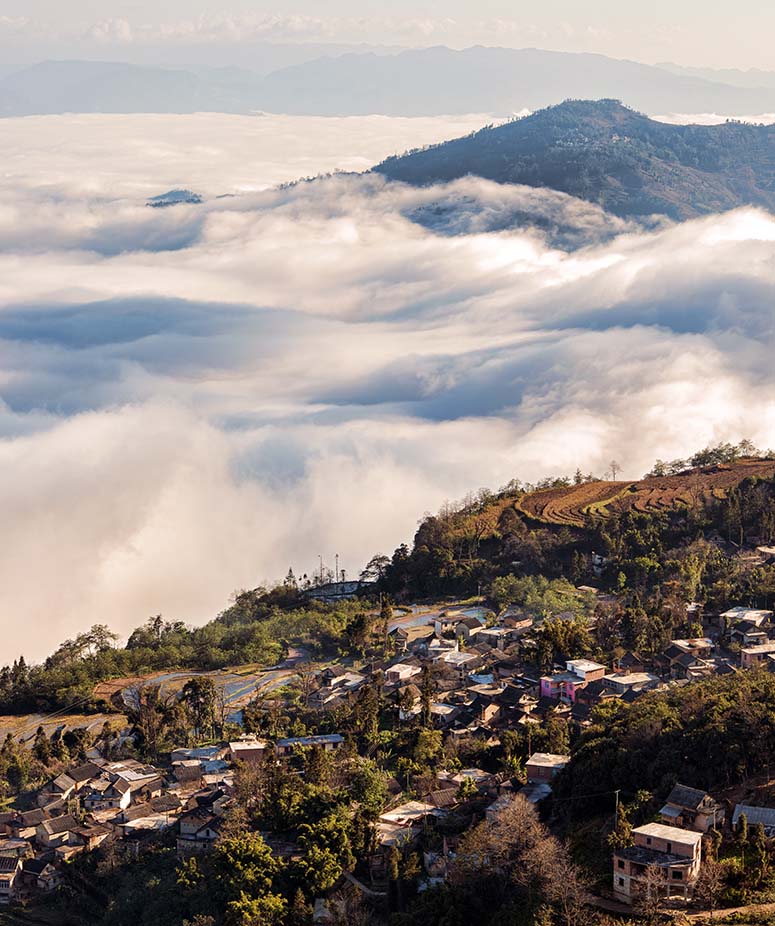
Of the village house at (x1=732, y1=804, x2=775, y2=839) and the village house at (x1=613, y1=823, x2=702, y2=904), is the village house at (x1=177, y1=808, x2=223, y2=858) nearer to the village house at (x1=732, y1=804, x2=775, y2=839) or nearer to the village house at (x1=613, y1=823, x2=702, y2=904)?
the village house at (x1=613, y1=823, x2=702, y2=904)

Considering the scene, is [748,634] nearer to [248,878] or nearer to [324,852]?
[324,852]

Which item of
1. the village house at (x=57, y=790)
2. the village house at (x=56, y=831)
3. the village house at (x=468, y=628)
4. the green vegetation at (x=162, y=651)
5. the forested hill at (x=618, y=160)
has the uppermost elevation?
the forested hill at (x=618, y=160)

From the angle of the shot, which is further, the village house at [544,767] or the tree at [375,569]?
the tree at [375,569]

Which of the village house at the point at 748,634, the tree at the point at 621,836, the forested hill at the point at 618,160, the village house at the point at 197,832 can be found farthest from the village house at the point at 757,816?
the forested hill at the point at 618,160

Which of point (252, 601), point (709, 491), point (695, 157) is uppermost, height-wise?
point (695, 157)

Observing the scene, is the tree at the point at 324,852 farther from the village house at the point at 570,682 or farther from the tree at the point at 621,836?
the village house at the point at 570,682

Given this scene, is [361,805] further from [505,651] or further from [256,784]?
[505,651]

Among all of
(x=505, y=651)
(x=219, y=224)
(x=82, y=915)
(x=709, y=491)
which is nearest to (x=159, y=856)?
(x=82, y=915)
